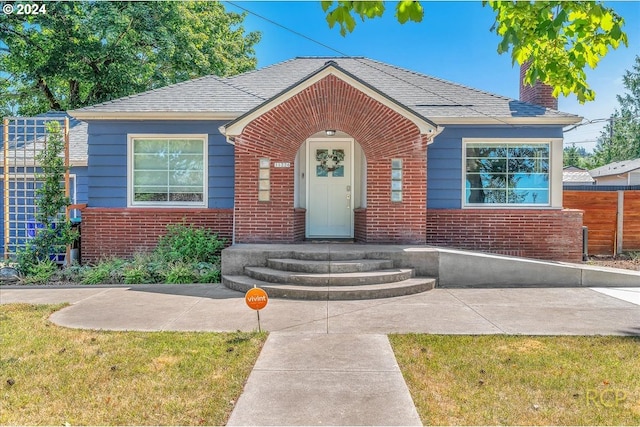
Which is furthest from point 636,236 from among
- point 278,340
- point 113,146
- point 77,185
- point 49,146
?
point 77,185

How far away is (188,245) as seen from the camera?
344 inches

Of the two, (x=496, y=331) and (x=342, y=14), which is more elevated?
(x=342, y=14)

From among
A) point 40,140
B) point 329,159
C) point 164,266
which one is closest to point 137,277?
point 164,266

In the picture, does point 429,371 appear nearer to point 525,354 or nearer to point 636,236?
point 525,354

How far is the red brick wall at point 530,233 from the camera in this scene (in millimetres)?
9492

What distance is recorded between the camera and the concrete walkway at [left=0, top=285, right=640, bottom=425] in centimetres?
320

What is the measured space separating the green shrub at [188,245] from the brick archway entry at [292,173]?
65cm

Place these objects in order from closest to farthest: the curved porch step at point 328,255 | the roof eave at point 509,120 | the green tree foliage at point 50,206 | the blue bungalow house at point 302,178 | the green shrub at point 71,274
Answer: the curved porch step at point 328,255 → the green shrub at point 71,274 → the green tree foliage at point 50,206 → the blue bungalow house at point 302,178 → the roof eave at point 509,120

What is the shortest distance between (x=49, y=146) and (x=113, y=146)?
1280 mm

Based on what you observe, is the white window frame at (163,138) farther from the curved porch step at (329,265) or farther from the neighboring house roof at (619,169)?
the neighboring house roof at (619,169)

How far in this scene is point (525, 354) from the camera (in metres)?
4.16

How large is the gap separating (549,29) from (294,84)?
223 inches

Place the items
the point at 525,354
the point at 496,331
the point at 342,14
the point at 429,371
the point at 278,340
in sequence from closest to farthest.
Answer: the point at 342,14 → the point at 429,371 → the point at 525,354 → the point at 278,340 → the point at 496,331

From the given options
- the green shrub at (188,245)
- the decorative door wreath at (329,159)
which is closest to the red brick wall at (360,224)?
the decorative door wreath at (329,159)
